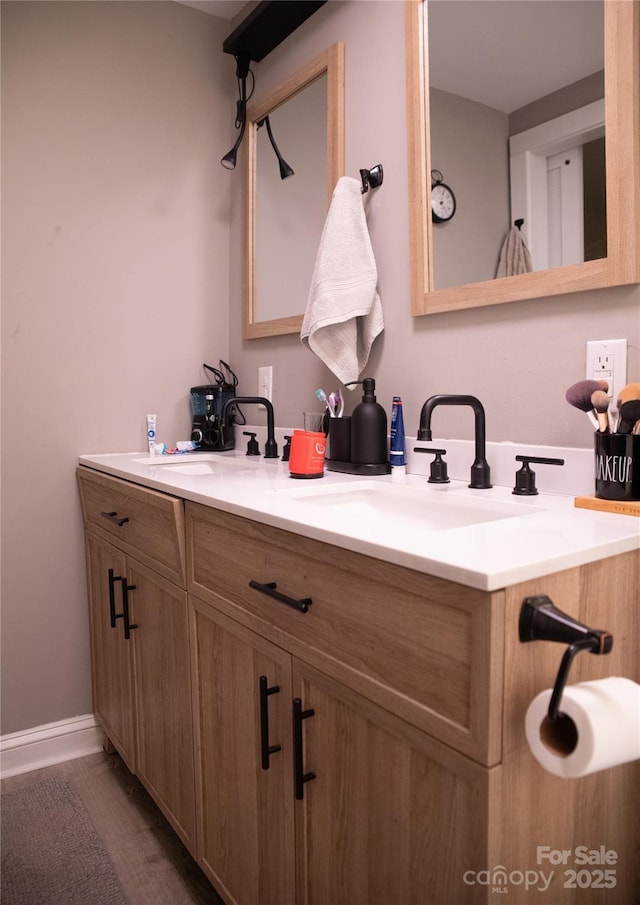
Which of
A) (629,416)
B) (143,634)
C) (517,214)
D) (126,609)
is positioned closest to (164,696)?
(143,634)

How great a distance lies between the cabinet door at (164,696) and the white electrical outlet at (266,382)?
738 mm

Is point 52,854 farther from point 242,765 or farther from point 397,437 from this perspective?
point 397,437

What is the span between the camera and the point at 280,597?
3.12ft

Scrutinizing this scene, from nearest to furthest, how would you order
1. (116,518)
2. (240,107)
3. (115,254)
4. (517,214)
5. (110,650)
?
(517,214), (116,518), (110,650), (115,254), (240,107)

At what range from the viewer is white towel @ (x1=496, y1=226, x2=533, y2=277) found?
121 cm

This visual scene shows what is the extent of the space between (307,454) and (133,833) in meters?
1.08

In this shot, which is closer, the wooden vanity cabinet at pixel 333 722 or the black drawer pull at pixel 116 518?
the wooden vanity cabinet at pixel 333 722

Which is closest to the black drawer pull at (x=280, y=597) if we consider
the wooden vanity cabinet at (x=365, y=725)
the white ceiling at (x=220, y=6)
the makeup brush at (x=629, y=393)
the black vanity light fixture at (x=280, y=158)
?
the wooden vanity cabinet at (x=365, y=725)

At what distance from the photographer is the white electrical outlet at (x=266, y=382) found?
2035 mm

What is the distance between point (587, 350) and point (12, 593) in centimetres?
170

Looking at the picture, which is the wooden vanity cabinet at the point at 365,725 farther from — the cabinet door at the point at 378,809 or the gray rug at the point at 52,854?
the gray rug at the point at 52,854

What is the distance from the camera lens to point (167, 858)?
1.49 meters

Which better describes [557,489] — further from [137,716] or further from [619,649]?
[137,716]

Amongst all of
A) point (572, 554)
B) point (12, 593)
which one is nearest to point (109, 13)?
point (12, 593)
